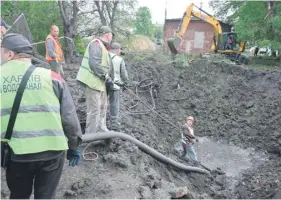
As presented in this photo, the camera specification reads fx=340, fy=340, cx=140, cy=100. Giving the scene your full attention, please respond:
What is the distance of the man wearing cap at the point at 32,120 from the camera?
2.79m

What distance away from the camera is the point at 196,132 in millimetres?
10078

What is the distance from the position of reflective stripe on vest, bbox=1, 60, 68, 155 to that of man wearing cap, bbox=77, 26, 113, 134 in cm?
277

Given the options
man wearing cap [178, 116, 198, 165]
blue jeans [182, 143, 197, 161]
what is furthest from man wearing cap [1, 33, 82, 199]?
blue jeans [182, 143, 197, 161]

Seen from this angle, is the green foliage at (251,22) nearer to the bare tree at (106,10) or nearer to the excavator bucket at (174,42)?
the excavator bucket at (174,42)

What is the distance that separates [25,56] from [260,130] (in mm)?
8258

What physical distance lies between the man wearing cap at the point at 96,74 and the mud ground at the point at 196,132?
0.50 metres

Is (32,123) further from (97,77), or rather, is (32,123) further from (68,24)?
(68,24)

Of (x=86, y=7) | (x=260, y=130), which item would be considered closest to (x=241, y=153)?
(x=260, y=130)

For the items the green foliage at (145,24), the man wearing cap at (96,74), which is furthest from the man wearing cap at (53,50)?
the green foliage at (145,24)

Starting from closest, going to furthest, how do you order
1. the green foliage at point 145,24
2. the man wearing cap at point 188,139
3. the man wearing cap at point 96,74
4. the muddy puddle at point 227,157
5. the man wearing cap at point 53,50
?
1. the man wearing cap at point 96,74
2. the man wearing cap at point 188,139
3. the muddy puddle at point 227,157
4. the man wearing cap at point 53,50
5. the green foliage at point 145,24

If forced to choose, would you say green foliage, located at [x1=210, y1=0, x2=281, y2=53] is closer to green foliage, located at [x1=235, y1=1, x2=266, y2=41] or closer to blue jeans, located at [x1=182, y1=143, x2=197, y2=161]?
green foliage, located at [x1=235, y1=1, x2=266, y2=41]

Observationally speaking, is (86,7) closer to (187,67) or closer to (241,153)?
(187,67)

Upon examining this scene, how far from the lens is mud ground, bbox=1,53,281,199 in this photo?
15.8 ft

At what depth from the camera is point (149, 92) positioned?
39.0 feet
